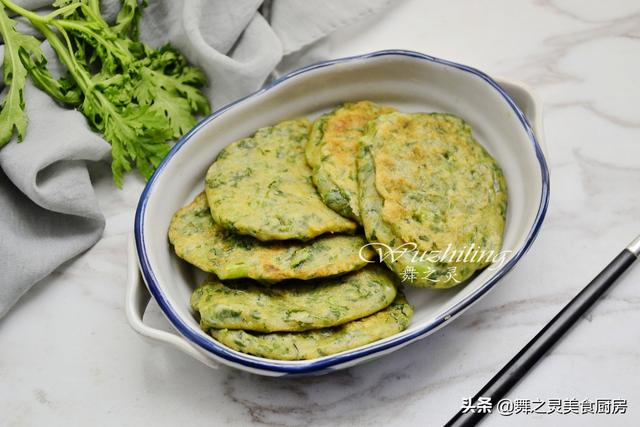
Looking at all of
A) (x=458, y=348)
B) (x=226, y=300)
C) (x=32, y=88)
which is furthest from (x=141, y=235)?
(x=458, y=348)

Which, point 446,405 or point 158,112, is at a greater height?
point 158,112

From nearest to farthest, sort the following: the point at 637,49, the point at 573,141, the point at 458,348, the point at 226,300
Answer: the point at 226,300 < the point at 458,348 < the point at 573,141 < the point at 637,49

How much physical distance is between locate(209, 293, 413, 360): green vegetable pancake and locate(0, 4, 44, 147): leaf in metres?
1.20

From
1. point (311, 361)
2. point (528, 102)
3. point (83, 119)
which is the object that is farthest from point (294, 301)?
point (83, 119)

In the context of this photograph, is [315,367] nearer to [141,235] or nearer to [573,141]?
[141,235]

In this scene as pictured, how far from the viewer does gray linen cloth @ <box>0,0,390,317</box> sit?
9.16 feet

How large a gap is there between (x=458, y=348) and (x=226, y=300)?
862mm

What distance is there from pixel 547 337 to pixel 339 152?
3.19 ft

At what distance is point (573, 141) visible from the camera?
313cm

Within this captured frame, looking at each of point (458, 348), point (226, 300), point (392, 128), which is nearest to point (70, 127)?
point (226, 300)

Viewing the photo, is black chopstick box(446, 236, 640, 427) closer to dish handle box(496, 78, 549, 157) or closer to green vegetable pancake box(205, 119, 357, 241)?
dish handle box(496, 78, 549, 157)

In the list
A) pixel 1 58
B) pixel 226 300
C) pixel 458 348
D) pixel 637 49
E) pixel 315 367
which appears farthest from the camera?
pixel 637 49

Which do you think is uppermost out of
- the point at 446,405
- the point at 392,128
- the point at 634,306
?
the point at 392,128

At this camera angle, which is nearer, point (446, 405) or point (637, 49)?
point (446, 405)
